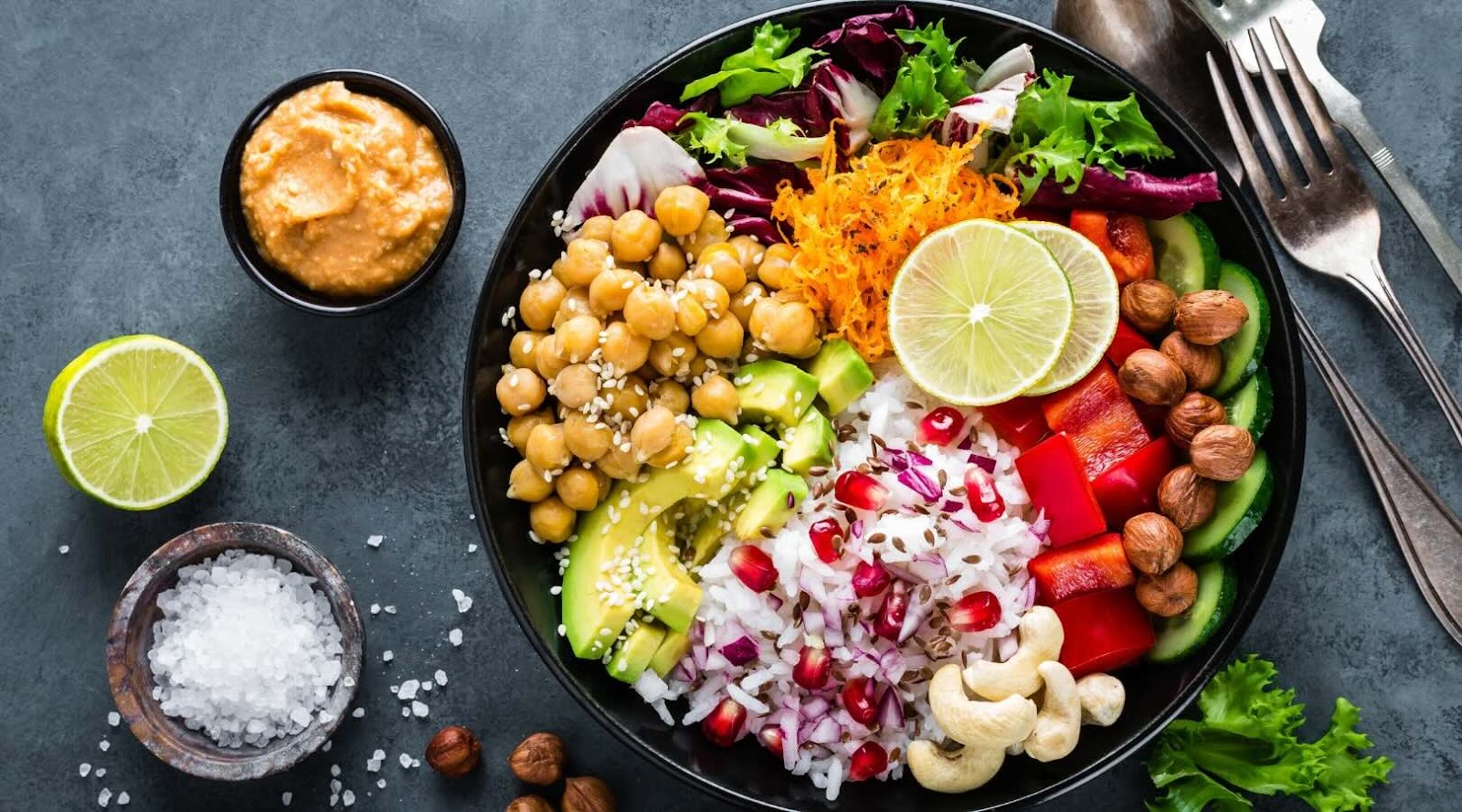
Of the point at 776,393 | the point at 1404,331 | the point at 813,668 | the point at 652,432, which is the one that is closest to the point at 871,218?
the point at 776,393

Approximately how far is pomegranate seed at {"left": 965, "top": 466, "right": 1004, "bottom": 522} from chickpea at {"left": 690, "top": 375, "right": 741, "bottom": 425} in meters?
0.57

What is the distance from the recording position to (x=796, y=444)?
9.05ft

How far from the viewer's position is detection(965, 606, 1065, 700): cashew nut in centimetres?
263

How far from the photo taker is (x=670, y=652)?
284 centimetres

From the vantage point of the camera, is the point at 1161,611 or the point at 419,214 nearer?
the point at 1161,611

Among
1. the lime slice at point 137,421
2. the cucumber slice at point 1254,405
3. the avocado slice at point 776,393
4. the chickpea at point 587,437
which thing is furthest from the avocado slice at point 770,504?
the lime slice at point 137,421

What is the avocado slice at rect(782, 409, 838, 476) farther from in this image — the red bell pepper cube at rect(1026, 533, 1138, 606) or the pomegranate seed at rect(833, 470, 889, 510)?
the red bell pepper cube at rect(1026, 533, 1138, 606)

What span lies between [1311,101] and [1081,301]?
3.07 ft

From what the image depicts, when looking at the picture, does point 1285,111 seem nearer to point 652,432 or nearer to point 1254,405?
point 1254,405

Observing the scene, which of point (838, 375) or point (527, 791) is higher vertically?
point (838, 375)

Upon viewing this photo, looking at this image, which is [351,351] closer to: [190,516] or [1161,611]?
[190,516]

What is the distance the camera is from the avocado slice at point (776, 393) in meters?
2.74

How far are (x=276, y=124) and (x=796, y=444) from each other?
1.56 metres

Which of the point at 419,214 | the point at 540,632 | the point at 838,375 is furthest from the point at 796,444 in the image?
the point at 419,214
